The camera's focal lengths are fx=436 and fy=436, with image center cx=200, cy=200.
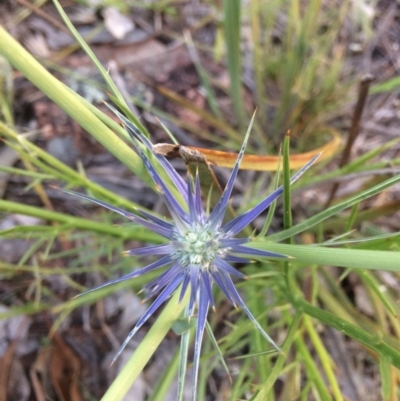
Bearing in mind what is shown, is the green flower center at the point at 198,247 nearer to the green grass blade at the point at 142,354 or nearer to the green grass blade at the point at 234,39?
the green grass blade at the point at 142,354

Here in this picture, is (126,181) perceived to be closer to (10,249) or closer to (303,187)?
(10,249)

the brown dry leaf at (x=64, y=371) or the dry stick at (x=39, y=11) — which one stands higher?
the dry stick at (x=39, y=11)

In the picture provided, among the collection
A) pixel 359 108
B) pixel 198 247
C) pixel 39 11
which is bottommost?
pixel 198 247

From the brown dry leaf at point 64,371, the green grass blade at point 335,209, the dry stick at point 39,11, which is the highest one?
the dry stick at point 39,11

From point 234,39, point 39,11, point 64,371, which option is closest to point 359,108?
point 234,39

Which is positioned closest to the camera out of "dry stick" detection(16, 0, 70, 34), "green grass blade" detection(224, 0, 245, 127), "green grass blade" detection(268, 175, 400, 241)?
"green grass blade" detection(268, 175, 400, 241)

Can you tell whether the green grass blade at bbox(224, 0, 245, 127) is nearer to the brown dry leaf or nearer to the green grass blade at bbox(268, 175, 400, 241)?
the green grass blade at bbox(268, 175, 400, 241)

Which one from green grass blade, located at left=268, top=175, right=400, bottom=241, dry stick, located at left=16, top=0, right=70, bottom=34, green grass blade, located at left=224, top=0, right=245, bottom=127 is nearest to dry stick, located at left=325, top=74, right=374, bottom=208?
green grass blade, located at left=224, top=0, right=245, bottom=127

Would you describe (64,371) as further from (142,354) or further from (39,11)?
(39,11)

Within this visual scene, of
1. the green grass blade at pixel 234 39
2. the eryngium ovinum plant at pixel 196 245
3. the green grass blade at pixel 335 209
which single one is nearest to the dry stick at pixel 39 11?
the green grass blade at pixel 234 39
